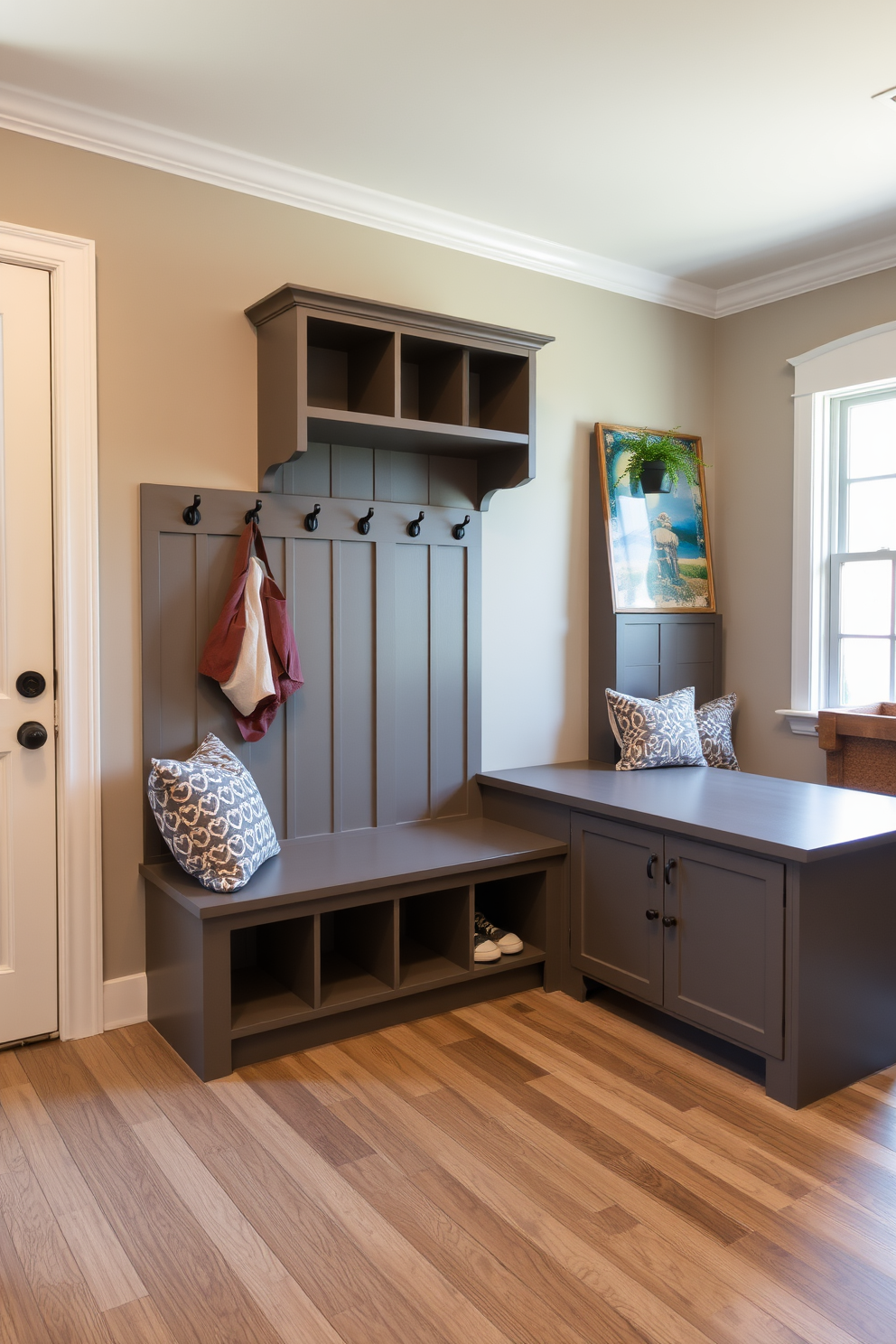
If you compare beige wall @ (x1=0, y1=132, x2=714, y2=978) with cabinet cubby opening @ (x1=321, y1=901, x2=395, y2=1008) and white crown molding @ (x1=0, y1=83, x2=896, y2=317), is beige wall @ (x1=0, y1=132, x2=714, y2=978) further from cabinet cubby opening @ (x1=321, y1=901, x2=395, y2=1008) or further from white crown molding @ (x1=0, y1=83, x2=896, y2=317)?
cabinet cubby opening @ (x1=321, y1=901, x2=395, y2=1008)

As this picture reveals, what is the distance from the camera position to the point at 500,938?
3.11 m

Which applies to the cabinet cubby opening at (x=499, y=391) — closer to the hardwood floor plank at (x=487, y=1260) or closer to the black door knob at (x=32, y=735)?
the black door knob at (x=32, y=735)

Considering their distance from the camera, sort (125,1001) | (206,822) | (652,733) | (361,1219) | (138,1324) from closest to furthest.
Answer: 1. (138,1324)
2. (361,1219)
3. (206,822)
4. (125,1001)
5. (652,733)

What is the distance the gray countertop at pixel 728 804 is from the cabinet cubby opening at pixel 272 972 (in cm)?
94

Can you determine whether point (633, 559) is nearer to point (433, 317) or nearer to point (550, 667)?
point (550, 667)

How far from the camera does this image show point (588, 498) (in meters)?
3.88

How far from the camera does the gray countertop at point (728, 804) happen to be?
2445 millimetres

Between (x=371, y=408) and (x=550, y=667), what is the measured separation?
1293 millimetres

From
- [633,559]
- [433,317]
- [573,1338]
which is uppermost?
[433,317]

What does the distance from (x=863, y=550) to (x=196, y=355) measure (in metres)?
2.63

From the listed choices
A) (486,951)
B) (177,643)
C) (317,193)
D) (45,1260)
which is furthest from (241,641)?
(45,1260)

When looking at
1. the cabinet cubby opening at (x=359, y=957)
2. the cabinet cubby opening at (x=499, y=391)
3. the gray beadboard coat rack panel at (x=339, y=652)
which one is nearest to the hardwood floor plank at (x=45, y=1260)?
the cabinet cubby opening at (x=359, y=957)

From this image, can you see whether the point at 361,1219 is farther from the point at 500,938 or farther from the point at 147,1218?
the point at 500,938

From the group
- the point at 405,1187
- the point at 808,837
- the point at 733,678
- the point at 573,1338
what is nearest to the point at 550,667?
the point at 733,678
